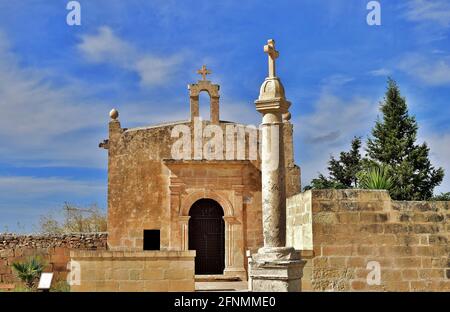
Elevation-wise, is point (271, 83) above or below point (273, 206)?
above

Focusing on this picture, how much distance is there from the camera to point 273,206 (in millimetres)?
7555

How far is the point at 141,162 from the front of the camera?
16.9 meters

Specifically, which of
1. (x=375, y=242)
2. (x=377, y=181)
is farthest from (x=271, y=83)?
(x=377, y=181)

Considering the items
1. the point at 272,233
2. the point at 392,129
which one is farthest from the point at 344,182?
the point at 272,233

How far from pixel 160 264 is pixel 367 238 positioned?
12.4 feet

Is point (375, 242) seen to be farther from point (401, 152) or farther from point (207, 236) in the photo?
point (401, 152)

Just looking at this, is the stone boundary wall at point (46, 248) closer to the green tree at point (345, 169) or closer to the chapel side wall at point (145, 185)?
the chapel side wall at point (145, 185)

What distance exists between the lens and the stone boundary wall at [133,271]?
1008 cm

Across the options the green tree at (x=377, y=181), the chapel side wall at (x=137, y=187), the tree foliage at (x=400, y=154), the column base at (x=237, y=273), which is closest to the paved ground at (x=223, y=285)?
the column base at (x=237, y=273)

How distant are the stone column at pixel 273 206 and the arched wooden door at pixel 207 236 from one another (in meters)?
9.22

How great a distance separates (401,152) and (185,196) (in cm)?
1403
